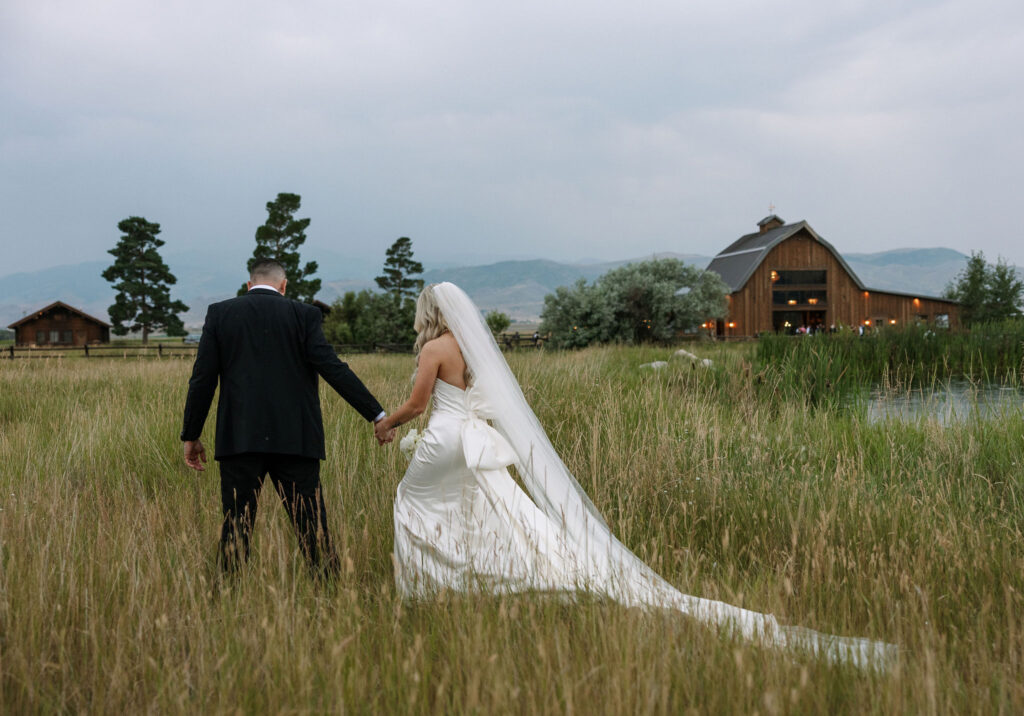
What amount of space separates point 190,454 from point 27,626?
1.55 m

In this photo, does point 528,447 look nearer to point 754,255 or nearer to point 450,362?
point 450,362

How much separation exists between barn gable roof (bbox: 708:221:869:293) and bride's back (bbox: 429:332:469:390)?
5041cm

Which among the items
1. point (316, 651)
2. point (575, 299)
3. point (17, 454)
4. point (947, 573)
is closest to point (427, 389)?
point (316, 651)

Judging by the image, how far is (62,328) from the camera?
58531 millimetres

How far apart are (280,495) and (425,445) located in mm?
947

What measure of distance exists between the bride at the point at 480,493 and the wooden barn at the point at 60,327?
6265cm

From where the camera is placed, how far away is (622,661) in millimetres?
2357

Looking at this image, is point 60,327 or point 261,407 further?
point 60,327

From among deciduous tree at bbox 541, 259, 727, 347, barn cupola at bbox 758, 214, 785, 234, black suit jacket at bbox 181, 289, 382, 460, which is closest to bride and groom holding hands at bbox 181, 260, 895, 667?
black suit jacket at bbox 181, 289, 382, 460

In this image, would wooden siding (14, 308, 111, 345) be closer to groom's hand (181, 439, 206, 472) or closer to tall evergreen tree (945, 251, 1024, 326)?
groom's hand (181, 439, 206, 472)

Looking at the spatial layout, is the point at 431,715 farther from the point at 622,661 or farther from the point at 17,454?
the point at 17,454

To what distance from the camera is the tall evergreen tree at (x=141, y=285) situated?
5488cm

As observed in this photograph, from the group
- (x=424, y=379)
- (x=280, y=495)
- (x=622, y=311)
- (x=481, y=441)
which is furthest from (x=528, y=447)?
(x=622, y=311)

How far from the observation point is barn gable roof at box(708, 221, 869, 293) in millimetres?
54281
